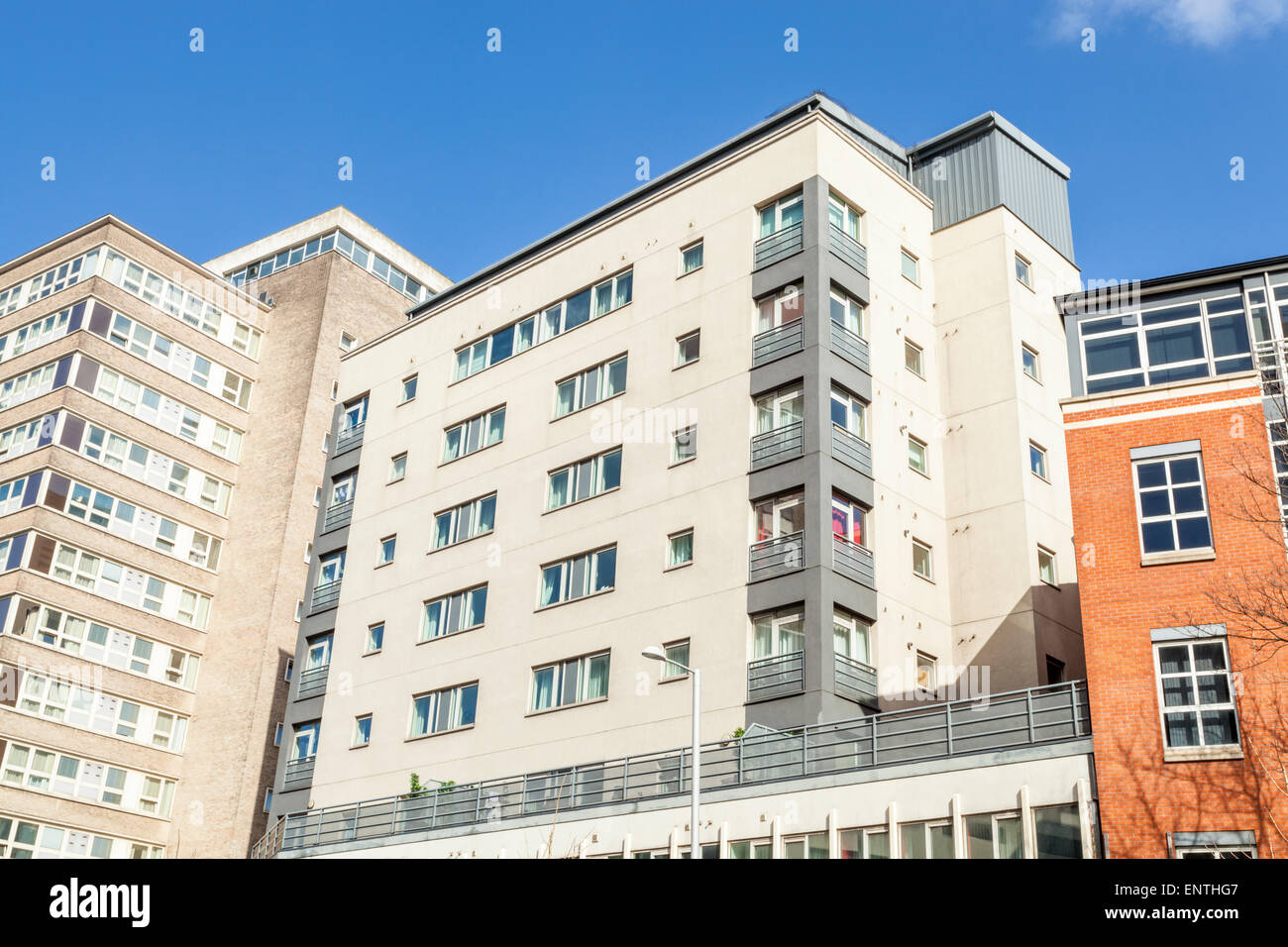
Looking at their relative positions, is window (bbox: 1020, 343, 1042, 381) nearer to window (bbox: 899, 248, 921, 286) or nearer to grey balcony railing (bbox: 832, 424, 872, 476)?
window (bbox: 899, 248, 921, 286)

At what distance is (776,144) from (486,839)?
2209cm

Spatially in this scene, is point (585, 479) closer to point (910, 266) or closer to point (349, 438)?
point (910, 266)

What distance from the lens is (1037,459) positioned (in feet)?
126

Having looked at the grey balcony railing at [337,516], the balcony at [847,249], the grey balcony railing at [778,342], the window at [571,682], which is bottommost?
the window at [571,682]

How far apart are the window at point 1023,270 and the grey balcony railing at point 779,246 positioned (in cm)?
790

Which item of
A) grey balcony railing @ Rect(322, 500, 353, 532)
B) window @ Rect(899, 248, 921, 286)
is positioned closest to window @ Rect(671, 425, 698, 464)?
window @ Rect(899, 248, 921, 286)

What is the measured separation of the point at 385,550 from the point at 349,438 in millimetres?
6476

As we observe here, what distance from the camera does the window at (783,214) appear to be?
123 ft

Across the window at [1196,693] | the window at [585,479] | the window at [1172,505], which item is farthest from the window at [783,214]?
the window at [1196,693]

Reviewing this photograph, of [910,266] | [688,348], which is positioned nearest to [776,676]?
[688,348]

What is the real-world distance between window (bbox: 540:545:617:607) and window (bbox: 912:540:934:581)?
8.66 meters

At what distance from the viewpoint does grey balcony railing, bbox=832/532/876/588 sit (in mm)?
32625

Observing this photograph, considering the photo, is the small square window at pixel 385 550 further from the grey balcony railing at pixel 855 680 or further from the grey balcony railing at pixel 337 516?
the grey balcony railing at pixel 855 680
